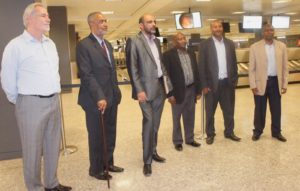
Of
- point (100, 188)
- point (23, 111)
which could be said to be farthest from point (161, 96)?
point (23, 111)

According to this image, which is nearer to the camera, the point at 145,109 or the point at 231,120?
the point at 145,109

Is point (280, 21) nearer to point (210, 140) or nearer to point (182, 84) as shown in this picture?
point (210, 140)

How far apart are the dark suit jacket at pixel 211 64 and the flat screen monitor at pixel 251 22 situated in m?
8.90

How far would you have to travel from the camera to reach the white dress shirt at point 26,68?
271 cm

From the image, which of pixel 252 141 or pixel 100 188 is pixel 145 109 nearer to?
pixel 100 188

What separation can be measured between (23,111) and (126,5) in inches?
344

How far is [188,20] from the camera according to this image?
1195 centimetres

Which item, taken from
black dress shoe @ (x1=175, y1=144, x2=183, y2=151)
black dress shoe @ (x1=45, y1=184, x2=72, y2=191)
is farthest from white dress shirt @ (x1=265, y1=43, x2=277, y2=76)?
black dress shoe @ (x1=45, y1=184, x2=72, y2=191)

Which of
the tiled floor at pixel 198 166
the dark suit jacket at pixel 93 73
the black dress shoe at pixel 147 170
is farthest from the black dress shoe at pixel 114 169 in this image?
the dark suit jacket at pixel 93 73

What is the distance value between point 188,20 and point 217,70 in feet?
25.7

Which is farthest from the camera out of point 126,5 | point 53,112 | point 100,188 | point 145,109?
point 126,5

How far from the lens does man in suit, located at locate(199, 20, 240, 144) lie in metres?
4.47

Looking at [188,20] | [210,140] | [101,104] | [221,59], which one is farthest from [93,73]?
[188,20]

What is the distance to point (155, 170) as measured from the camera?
3.70 metres
